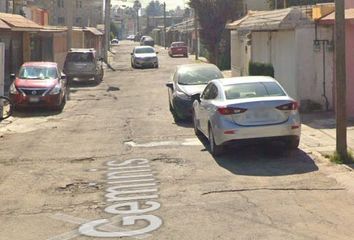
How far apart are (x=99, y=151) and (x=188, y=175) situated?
3077 mm

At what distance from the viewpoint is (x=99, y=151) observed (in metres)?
11.8

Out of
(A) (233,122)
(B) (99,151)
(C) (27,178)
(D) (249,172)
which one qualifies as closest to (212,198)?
(D) (249,172)

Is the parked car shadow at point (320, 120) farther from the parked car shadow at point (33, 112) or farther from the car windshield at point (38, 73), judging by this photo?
the car windshield at point (38, 73)

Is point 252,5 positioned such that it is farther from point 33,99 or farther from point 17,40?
point 33,99

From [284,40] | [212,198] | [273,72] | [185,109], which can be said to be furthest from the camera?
[273,72]

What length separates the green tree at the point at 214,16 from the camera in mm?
42281

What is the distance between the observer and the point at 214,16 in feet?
139

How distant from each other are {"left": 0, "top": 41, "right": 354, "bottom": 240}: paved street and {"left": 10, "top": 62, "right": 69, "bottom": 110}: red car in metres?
4.26

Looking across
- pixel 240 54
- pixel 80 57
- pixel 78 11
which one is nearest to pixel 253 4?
pixel 240 54

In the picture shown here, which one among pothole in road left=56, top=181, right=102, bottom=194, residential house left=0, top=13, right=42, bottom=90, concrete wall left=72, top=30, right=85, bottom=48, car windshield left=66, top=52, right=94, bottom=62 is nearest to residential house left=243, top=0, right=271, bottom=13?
concrete wall left=72, top=30, right=85, bottom=48

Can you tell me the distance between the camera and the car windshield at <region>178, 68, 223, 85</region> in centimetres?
1656

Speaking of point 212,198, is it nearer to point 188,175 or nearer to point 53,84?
point 188,175

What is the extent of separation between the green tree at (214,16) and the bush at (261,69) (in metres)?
20.7

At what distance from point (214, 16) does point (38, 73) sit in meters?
23.9
